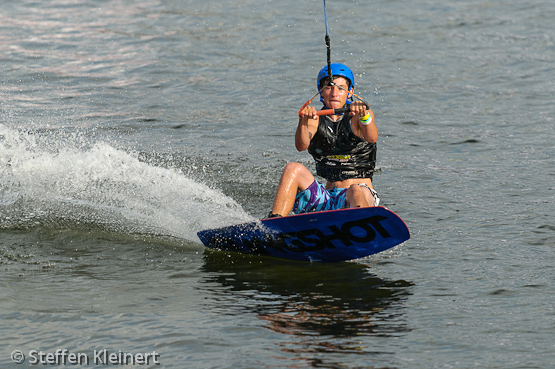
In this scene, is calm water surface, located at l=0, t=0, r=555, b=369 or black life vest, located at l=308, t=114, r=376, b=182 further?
black life vest, located at l=308, t=114, r=376, b=182

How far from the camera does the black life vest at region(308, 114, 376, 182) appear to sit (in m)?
7.24

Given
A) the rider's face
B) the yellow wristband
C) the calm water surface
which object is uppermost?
the rider's face

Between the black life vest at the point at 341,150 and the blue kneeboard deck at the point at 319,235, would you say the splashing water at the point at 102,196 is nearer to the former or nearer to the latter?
the blue kneeboard deck at the point at 319,235

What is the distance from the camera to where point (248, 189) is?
368 inches

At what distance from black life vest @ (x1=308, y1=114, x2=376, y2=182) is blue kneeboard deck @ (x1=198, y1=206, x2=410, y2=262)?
0.80 m

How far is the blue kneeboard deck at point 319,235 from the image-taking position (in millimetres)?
6535

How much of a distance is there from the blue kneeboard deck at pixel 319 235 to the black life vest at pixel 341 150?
0.80 metres

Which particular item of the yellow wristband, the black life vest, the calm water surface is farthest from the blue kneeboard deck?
the yellow wristband

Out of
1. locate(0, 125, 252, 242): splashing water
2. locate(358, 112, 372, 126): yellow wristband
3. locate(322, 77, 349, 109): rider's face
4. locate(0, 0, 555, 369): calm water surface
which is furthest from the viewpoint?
locate(0, 125, 252, 242): splashing water

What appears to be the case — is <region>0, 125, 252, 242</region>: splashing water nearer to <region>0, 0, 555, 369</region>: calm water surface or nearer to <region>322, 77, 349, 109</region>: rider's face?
<region>0, 0, 555, 369</region>: calm water surface

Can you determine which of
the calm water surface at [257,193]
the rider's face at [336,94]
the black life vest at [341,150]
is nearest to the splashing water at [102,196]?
the calm water surface at [257,193]

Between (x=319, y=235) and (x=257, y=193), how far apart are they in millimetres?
2570

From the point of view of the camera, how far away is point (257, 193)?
363 inches

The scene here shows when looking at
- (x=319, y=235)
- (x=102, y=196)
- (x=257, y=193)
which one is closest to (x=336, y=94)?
(x=319, y=235)
